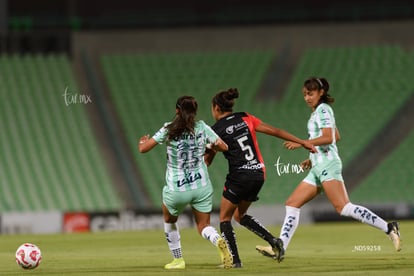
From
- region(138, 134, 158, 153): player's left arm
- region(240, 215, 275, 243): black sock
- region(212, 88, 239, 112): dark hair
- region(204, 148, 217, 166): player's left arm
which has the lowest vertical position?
region(240, 215, 275, 243): black sock

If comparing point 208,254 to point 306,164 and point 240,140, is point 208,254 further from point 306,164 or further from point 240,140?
point 240,140

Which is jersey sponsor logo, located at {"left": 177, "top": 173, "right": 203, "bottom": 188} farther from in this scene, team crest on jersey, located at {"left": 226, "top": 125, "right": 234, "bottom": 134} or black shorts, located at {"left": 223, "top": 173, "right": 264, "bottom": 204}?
team crest on jersey, located at {"left": 226, "top": 125, "right": 234, "bottom": 134}

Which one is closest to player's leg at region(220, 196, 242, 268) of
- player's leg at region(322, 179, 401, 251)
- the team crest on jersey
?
the team crest on jersey

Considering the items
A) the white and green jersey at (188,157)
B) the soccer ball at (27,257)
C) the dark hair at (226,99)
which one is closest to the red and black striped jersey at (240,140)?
the dark hair at (226,99)

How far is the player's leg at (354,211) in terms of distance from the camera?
1195 centimetres

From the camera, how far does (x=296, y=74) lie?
30.8 m

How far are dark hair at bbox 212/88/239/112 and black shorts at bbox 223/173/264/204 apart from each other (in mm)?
817

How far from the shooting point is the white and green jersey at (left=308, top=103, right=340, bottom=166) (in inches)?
481

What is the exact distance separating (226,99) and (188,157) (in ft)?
2.64

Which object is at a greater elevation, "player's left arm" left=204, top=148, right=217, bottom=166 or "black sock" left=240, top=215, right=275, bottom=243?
"player's left arm" left=204, top=148, right=217, bottom=166

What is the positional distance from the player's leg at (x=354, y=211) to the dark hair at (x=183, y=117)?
1.83m

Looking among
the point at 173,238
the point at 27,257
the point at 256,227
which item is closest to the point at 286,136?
the point at 256,227

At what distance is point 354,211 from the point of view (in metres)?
12.0

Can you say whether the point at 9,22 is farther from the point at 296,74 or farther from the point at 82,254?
the point at 82,254
